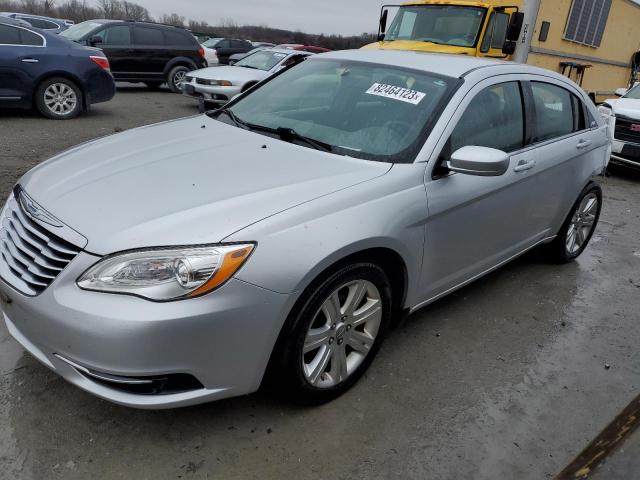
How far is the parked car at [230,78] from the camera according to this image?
1023 cm

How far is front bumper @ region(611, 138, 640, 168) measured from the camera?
7871 millimetres

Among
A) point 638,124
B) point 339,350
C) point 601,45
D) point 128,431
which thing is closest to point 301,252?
point 339,350

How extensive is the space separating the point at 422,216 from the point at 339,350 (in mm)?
767

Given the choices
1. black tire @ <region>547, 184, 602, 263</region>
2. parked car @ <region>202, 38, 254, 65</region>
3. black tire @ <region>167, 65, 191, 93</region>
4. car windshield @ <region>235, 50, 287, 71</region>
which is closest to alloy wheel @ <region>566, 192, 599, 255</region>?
black tire @ <region>547, 184, 602, 263</region>

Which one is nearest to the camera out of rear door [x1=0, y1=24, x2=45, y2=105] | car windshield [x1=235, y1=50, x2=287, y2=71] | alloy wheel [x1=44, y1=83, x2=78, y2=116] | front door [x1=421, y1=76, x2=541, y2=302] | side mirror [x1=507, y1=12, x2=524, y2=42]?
front door [x1=421, y1=76, x2=541, y2=302]

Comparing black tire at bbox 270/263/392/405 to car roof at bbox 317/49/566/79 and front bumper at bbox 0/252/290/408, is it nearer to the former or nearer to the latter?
front bumper at bbox 0/252/290/408

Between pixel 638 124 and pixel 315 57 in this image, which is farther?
pixel 638 124

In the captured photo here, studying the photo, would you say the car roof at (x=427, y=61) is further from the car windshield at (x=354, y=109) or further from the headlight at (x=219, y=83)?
the headlight at (x=219, y=83)

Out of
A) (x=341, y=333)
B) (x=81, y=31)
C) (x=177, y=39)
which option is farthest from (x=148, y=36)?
(x=341, y=333)

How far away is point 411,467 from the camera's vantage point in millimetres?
2260

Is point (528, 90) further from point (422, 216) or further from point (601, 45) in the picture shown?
point (601, 45)

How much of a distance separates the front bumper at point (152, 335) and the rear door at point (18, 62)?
279 inches

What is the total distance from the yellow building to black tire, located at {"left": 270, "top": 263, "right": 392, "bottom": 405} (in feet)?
25.0

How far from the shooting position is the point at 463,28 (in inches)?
330
